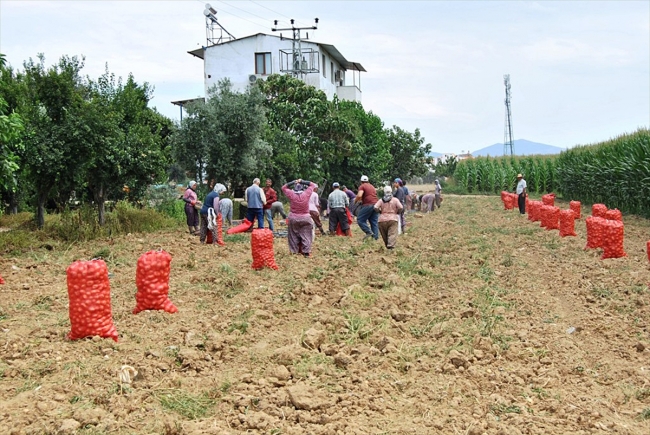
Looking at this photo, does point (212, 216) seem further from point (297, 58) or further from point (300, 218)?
point (297, 58)

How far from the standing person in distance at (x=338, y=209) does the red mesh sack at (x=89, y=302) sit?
35.8 feet

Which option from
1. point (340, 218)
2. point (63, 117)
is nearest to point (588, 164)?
point (340, 218)

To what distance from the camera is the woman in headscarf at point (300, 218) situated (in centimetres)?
1337

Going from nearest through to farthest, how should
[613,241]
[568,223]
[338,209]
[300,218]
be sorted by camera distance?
1. [613,241]
2. [300,218]
3. [568,223]
4. [338,209]

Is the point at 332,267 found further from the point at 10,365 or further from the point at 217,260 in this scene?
the point at 10,365

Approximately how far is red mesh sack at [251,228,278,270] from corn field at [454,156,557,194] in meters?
38.7

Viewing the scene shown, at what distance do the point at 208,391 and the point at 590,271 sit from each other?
25.3 ft

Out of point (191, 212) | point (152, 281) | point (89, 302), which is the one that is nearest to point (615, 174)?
point (191, 212)

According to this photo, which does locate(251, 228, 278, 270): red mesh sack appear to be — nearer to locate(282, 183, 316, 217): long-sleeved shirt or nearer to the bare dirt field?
the bare dirt field

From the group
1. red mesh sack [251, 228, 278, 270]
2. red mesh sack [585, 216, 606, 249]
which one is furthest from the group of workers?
red mesh sack [585, 216, 606, 249]

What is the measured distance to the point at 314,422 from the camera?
201 inches

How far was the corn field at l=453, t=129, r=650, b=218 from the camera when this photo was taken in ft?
77.7

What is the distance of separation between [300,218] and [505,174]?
4145 centimetres

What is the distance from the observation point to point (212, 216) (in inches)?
601
